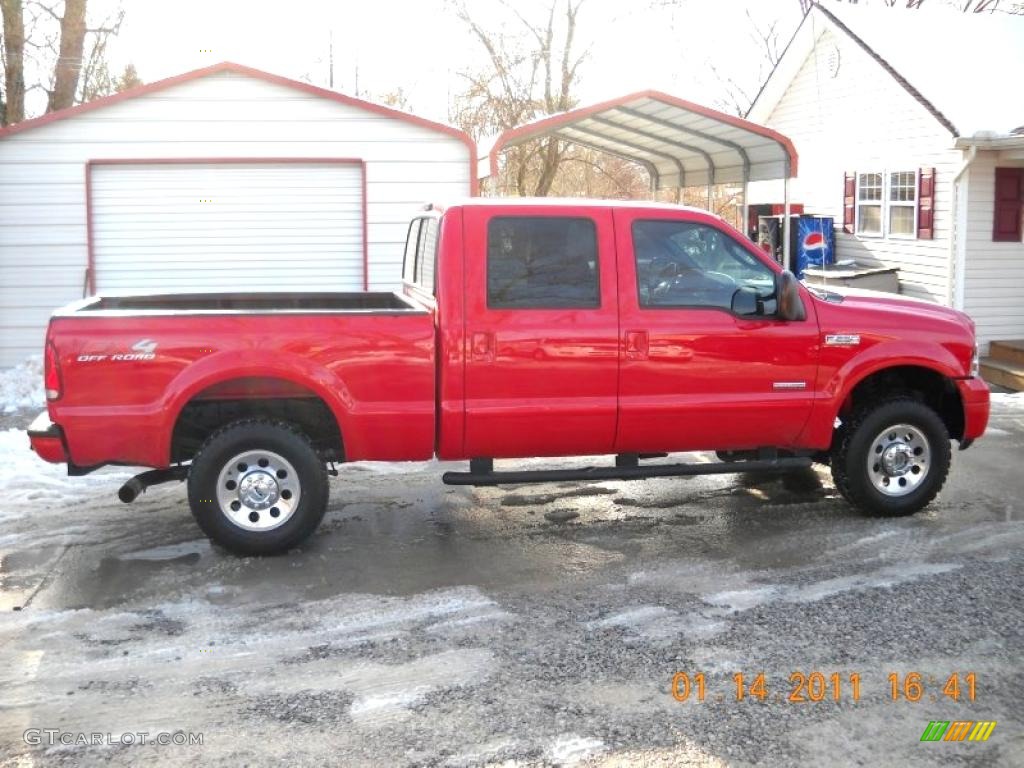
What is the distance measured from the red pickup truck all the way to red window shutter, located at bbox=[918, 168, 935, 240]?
909cm

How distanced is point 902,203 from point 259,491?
12.8 meters

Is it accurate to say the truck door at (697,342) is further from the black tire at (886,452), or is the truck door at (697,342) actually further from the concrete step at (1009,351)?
the concrete step at (1009,351)

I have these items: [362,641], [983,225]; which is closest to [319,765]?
[362,641]

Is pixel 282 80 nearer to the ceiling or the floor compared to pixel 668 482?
nearer to the ceiling

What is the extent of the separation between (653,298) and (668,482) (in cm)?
217

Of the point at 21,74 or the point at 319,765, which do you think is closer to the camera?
the point at 319,765

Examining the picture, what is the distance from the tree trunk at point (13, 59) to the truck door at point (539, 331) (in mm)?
14936

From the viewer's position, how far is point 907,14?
19.3 m

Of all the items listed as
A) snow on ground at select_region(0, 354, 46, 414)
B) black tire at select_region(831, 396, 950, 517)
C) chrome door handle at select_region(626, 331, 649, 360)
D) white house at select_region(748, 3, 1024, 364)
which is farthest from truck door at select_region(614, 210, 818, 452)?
white house at select_region(748, 3, 1024, 364)

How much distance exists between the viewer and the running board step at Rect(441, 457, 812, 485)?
659 centimetres

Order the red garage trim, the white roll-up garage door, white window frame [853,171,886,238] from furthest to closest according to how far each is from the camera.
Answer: white window frame [853,171,886,238], the white roll-up garage door, the red garage trim

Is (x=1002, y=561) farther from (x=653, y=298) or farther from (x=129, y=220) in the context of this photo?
(x=129, y=220)

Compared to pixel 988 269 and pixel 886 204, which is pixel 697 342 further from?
pixel 886 204

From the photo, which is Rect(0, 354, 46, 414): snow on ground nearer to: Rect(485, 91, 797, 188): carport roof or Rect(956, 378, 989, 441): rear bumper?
Rect(485, 91, 797, 188): carport roof
